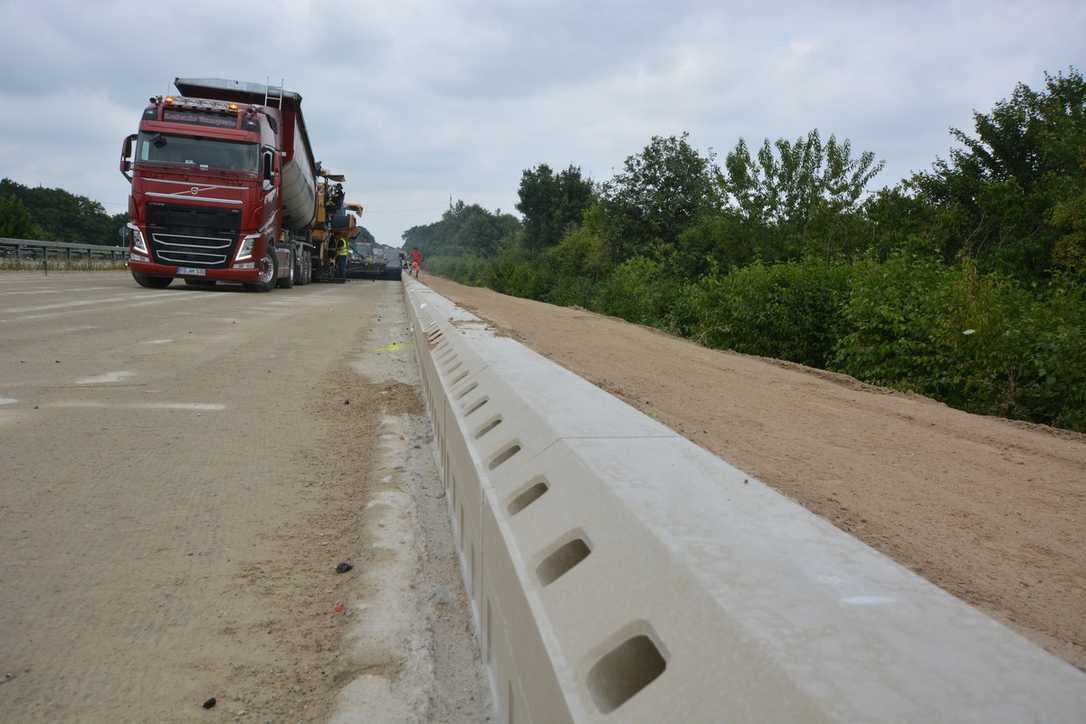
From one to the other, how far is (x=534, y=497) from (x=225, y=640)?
1055mm

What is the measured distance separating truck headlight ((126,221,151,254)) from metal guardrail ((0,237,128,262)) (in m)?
15.2

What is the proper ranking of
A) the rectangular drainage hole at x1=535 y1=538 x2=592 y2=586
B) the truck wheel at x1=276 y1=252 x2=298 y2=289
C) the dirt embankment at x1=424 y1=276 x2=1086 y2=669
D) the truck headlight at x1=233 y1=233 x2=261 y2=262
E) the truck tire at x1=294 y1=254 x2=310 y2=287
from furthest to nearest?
the truck tire at x1=294 y1=254 x2=310 y2=287 < the truck wheel at x1=276 y1=252 x2=298 y2=289 < the truck headlight at x1=233 y1=233 x2=261 y2=262 < the dirt embankment at x1=424 y1=276 x2=1086 y2=669 < the rectangular drainage hole at x1=535 y1=538 x2=592 y2=586

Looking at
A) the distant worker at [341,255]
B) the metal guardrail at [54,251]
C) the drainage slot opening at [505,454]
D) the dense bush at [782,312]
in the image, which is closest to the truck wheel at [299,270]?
the distant worker at [341,255]

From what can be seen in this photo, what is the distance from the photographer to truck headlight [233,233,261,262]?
21.3 meters

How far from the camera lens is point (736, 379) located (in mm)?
8781

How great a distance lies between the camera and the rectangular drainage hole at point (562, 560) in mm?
2152

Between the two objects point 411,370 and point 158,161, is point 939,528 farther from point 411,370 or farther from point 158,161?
point 158,161

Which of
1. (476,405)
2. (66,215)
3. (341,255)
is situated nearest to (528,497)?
(476,405)

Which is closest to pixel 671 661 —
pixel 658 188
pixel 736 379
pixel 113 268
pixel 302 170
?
pixel 736 379

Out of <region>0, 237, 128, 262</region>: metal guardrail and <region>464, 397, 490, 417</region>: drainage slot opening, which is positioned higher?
<region>464, 397, 490, 417</region>: drainage slot opening

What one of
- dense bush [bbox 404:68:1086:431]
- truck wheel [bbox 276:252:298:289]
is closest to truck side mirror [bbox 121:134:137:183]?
truck wheel [bbox 276:252:298:289]

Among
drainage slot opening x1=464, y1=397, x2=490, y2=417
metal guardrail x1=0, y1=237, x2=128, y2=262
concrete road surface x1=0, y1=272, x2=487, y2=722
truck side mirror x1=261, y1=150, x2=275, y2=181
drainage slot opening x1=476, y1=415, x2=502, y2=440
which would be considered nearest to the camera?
concrete road surface x1=0, y1=272, x2=487, y2=722

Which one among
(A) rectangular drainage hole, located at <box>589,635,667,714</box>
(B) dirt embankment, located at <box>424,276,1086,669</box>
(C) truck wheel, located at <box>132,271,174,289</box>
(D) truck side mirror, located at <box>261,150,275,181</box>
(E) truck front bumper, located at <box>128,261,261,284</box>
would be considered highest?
(D) truck side mirror, located at <box>261,150,275,181</box>

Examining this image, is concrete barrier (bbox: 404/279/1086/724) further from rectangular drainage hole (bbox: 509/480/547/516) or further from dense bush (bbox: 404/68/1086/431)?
dense bush (bbox: 404/68/1086/431)
